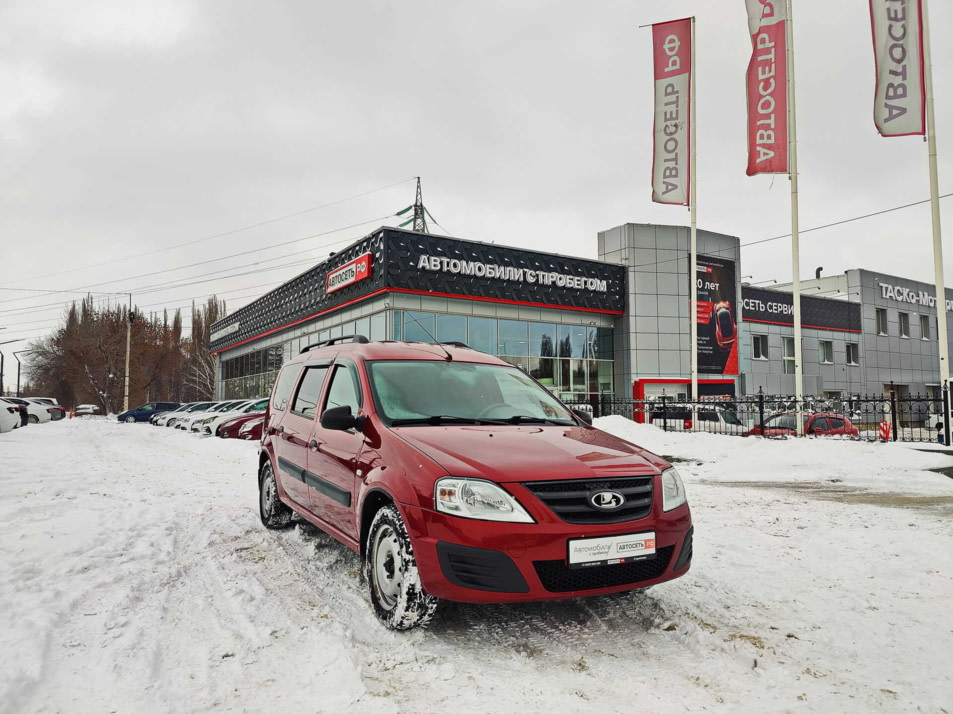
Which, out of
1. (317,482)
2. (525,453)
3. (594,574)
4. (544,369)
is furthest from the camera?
(544,369)

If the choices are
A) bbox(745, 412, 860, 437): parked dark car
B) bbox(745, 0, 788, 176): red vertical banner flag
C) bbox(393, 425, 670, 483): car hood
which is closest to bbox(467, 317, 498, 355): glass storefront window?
bbox(745, 412, 860, 437): parked dark car

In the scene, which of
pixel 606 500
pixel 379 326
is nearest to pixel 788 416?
pixel 379 326

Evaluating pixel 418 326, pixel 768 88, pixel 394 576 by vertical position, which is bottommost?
pixel 394 576

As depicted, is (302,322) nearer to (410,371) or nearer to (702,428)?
(702,428)

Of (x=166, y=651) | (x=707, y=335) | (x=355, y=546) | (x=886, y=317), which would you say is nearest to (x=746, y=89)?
(x=707, y=335)

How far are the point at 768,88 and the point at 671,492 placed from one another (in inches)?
662

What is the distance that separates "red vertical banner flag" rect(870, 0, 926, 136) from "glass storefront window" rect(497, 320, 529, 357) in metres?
14.4

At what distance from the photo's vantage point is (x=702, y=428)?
20.0m

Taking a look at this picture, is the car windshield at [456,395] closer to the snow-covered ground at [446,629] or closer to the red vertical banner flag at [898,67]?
the snow-covered ground at [446,629]

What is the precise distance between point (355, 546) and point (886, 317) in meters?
45.0

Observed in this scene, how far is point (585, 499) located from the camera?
311 cm

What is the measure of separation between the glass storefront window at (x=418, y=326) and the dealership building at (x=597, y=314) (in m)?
0.05

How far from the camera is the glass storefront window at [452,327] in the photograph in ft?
78.7

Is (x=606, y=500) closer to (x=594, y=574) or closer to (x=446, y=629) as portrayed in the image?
(x=594, y=574)
